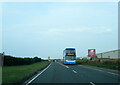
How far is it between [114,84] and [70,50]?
1305 inches

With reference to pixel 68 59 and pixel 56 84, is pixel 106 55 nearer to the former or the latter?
pixel 68 59

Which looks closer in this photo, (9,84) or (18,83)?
(9,84)

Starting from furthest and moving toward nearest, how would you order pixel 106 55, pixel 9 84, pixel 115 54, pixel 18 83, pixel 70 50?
pixel 106 55
pixel 115 54
pixel 70 50
pixel 18 83
pixel 9 84

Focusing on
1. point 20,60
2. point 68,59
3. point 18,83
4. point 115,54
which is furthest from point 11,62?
point 115,54

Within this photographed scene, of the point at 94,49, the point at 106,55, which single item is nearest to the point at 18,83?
the point at 94,49

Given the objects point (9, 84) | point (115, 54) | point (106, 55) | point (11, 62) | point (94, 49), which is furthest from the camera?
point (106, 55)

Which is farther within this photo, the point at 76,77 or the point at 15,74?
the point at 15,74

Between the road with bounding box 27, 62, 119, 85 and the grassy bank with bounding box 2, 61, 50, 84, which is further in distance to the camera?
the grassy bank with bounding box 2, 61, 50, 84

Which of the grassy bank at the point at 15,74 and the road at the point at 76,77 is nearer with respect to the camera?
the road at the point at 76,77

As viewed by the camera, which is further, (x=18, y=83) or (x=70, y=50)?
(x=70, y=50)

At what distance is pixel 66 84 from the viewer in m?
12.6

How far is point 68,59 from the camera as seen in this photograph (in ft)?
153

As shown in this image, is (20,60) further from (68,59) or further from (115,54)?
(115,54)

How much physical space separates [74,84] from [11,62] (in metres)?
31.6
